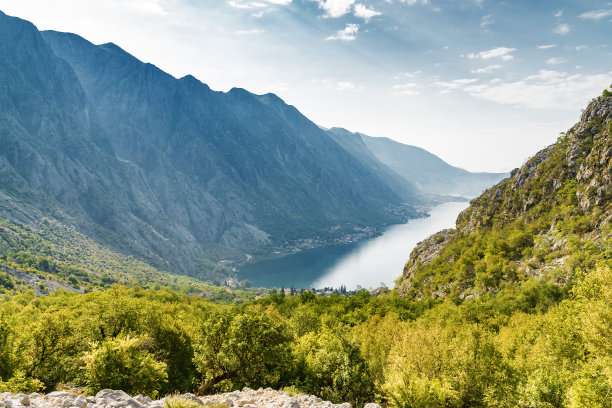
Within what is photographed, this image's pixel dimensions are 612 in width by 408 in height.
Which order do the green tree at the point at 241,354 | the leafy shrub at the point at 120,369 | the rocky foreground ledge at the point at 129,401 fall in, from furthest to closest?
the green tree at the point at 241,354 → the leafy shrub at the point at 120,369 → the rocky foreground ledge at the point at 129,401

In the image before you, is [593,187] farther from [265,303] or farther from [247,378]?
[265,303]

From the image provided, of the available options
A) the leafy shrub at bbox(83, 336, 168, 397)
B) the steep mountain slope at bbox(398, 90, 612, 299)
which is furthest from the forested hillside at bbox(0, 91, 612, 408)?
the steep mountain slope at bbox(398, 90, 612, 299)

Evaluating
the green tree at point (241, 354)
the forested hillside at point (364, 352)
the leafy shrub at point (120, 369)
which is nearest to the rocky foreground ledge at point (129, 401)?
the leafy shrub at point (120, 369)

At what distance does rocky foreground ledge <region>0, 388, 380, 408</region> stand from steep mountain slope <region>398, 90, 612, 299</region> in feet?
143

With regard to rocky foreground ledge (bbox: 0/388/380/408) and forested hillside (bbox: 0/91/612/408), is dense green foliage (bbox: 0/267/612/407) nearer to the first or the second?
forested hillside (bbox: 0/91/612/408)

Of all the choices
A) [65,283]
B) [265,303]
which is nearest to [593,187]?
[265,303]

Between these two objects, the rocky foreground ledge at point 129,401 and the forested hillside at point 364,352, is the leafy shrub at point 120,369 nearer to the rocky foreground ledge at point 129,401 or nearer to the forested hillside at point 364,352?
the forested hillside at point 364,352

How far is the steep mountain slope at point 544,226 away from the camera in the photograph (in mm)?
56688

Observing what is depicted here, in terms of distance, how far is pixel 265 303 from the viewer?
9006 cm

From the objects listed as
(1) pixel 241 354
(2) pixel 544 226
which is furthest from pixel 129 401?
(2) pixel 544 226

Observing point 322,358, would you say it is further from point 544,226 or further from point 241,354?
point 544,226

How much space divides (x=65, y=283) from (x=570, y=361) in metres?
176

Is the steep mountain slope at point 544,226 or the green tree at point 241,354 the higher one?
the steep mountain slope at point 544,226

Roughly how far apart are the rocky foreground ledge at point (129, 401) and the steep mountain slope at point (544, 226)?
4347 cm
